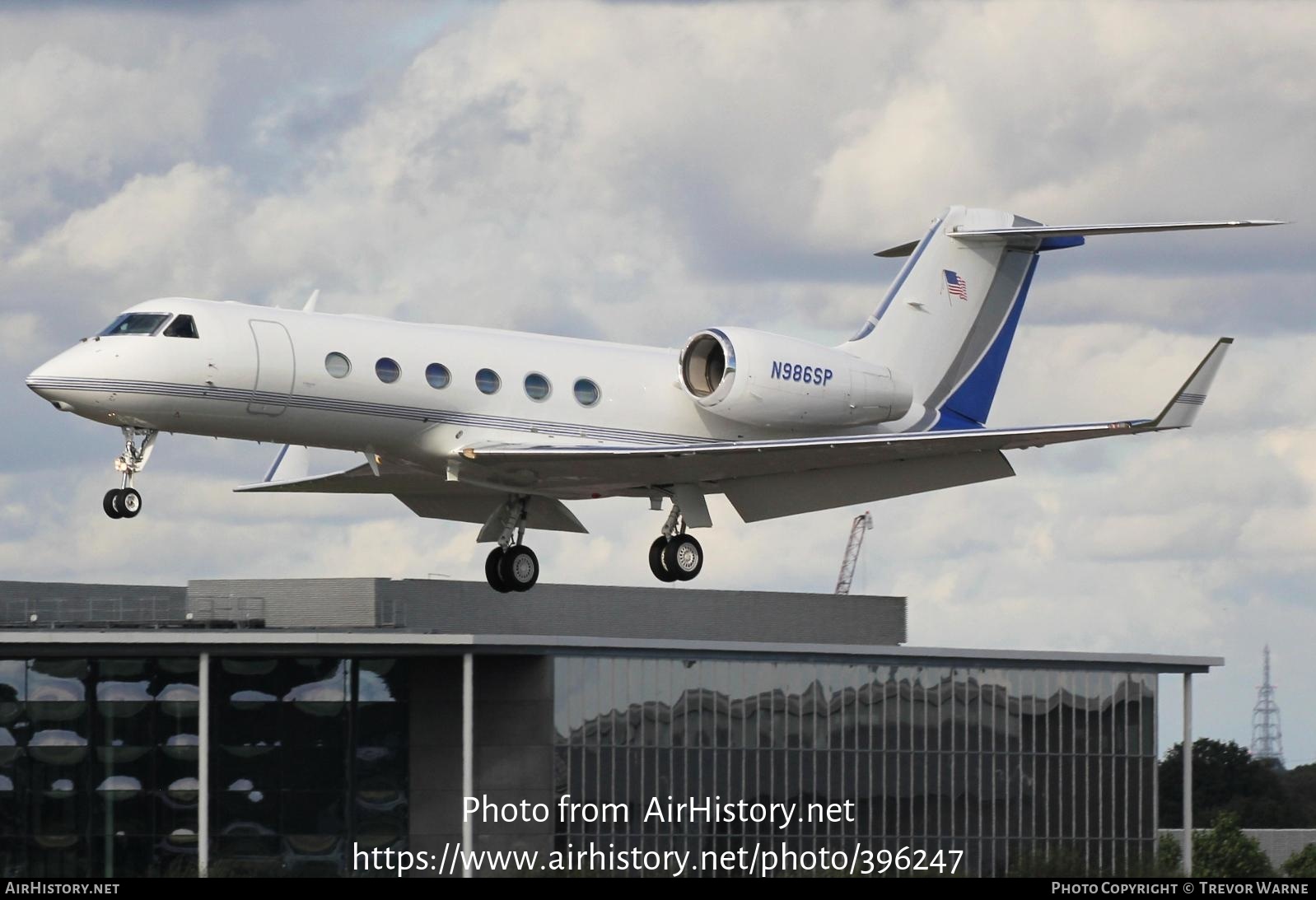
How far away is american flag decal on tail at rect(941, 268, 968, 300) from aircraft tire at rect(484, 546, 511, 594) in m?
8.13

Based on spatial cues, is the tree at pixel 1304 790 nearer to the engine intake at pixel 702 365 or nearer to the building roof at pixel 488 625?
the building roof at pixel 488 625

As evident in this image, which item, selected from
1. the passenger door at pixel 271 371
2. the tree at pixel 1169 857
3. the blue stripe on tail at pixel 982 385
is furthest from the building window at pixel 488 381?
the tree at pixel 1169 857

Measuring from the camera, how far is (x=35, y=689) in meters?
48.1

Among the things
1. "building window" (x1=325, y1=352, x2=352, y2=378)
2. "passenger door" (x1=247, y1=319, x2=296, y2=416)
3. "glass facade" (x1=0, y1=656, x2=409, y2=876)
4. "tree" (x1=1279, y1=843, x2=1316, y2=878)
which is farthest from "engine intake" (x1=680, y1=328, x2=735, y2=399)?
"tree" (x1=1279, y1=843, x2=1316, y2=878)

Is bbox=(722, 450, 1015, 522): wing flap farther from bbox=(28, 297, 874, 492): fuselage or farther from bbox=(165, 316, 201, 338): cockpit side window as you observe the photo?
bbox=(165, 316, 201, 338): cockpit side window

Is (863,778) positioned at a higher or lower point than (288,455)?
lower

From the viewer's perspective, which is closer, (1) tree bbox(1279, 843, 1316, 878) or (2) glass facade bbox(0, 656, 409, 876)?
(2) glass facade bbox(0, 656, 409, 876)

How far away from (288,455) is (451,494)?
2.79m

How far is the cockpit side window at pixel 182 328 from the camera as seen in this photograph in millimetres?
27578

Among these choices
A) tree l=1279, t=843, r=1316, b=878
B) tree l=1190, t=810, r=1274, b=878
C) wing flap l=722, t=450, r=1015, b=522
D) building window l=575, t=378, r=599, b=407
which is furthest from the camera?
tree l=1190, t=810, r=1274, b=878

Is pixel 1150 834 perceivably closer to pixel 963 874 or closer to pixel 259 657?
pixel 963 874

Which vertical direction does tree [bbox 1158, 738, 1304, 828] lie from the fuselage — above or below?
below

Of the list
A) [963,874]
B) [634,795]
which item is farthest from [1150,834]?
[634,795]

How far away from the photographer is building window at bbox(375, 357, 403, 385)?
1126 inches
